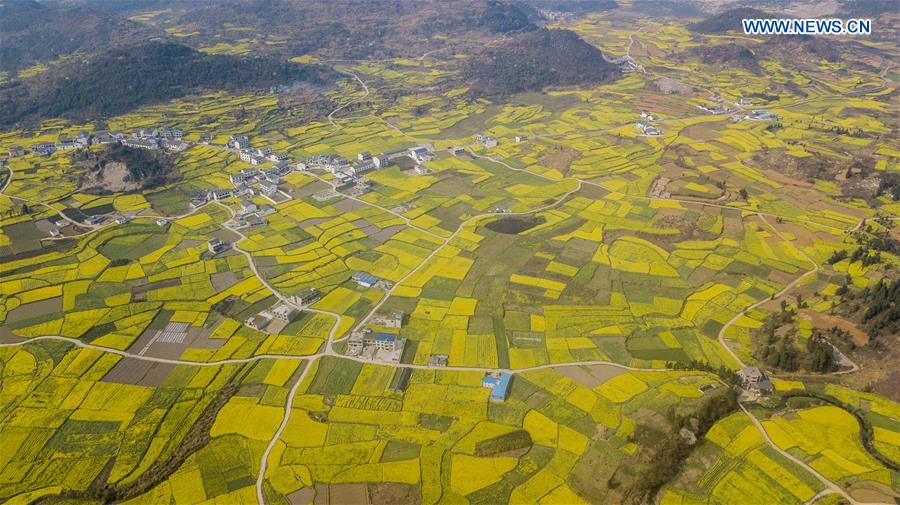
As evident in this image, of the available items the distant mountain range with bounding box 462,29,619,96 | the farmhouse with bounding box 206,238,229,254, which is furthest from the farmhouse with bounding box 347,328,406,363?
the distant mountain range with bounding box 462,29,619,96

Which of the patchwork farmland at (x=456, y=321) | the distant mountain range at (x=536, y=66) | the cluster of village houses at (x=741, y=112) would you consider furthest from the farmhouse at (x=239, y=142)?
the cluster of village houses at (x=741, y=112)

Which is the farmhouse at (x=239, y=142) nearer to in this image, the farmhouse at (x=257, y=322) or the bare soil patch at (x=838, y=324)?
the farmhouse at (x=257, y=322)

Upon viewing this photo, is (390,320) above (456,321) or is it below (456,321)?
above

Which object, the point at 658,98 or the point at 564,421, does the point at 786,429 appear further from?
the point at 658,98

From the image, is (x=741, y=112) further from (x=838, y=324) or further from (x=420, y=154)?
(x=838, y=324)

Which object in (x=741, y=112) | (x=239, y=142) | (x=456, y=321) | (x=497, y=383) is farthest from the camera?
(x=741, y=112)

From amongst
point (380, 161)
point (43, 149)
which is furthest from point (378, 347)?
point (43, 149)
